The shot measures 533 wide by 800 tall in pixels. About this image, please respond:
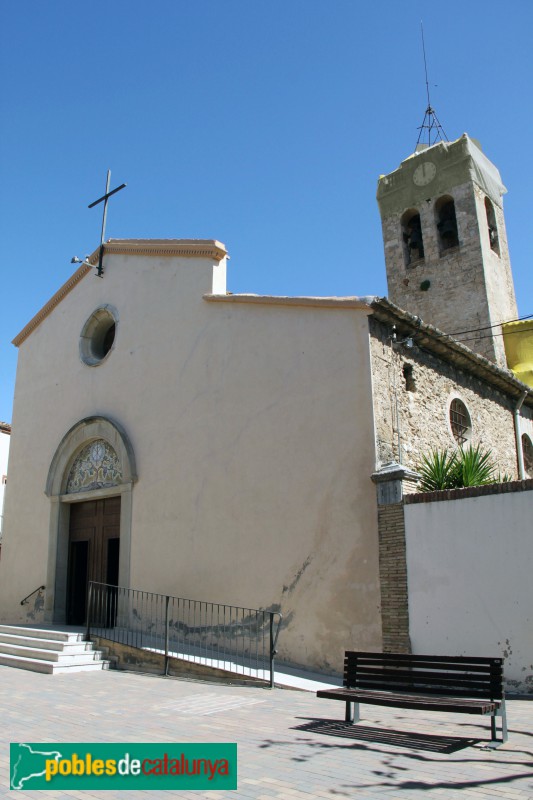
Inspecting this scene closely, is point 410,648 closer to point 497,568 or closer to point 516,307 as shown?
point 497,568

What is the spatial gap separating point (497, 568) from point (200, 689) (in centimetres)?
431

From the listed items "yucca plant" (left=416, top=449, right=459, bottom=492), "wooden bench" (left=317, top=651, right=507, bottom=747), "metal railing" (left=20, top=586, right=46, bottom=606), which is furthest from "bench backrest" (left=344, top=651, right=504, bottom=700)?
"metal railing" (left=20, top=586, right=46, bottom=606)

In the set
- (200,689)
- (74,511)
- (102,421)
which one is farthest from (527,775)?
(74,511)

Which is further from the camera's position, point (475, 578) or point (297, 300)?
point (297, 300)

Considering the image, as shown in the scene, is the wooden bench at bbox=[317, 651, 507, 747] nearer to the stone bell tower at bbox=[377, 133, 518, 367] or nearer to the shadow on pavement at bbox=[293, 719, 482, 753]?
the shadow on pavement at bbox=[293, 719, 482, 753]

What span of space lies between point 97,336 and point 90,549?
533 centimetres

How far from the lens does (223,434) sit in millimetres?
12367

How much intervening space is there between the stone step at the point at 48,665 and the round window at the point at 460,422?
8.02 metres

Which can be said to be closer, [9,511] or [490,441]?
[490,441]

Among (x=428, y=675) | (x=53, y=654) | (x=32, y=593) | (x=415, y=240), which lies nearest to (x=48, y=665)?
(x=53, y=654)

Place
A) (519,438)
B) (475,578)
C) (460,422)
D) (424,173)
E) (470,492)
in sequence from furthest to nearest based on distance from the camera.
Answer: (424,173)
(519,438)
(460,422)
(470,492)
(475,578)

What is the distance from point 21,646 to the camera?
1240cm

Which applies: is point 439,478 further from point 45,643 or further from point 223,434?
point 45,643

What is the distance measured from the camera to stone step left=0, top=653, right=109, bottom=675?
10836 millimetres
